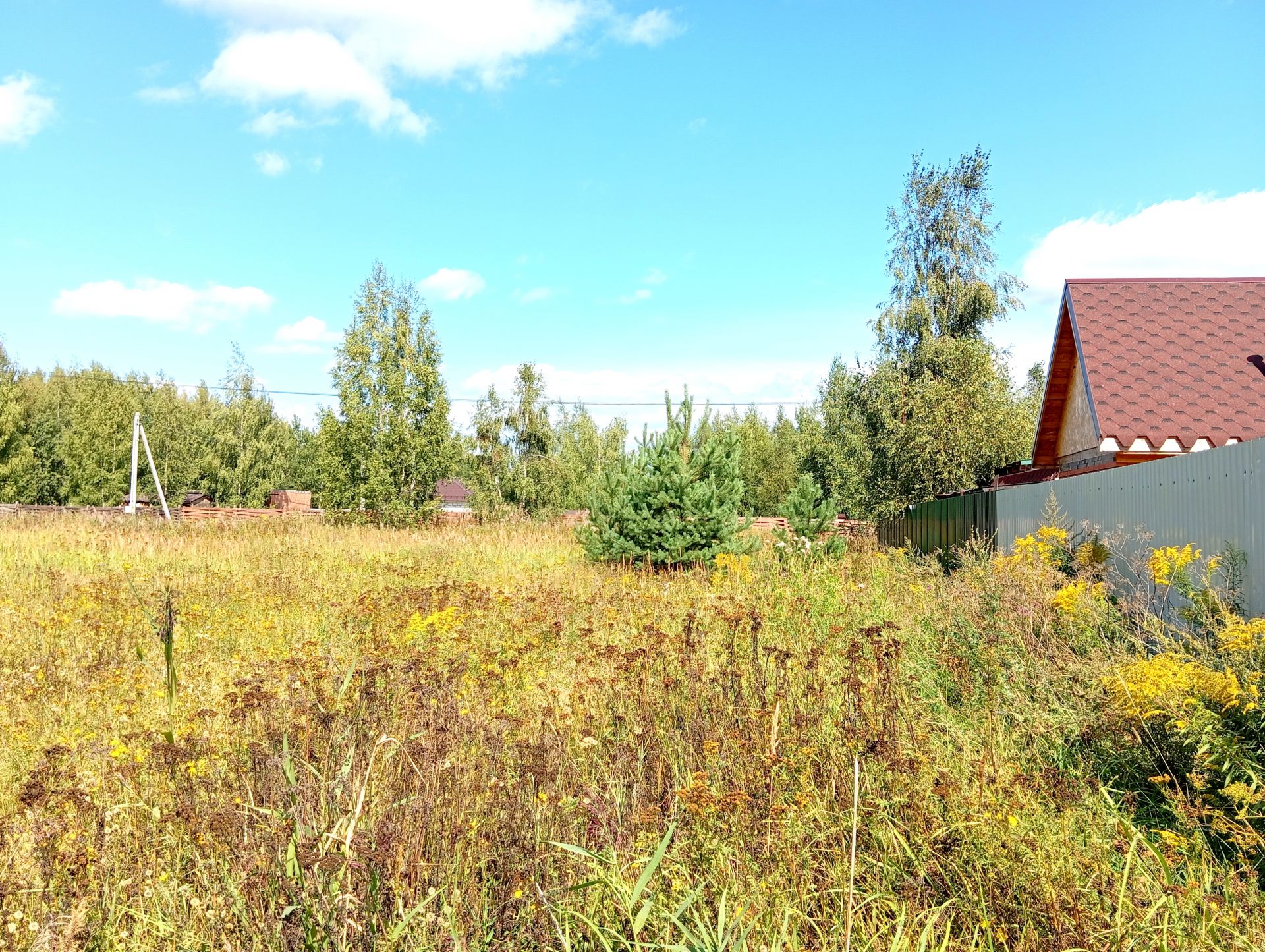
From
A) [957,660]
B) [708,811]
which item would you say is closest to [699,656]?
[957,660]

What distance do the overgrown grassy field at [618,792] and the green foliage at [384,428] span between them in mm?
14929

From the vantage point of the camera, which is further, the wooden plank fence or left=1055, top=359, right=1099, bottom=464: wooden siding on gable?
the wooden plank fence

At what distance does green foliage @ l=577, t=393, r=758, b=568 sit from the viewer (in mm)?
11891

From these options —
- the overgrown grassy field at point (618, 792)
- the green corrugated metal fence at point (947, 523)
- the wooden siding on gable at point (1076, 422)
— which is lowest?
the overgrown grassy field at point (618, 792)

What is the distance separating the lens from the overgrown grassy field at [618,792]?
8.14ft

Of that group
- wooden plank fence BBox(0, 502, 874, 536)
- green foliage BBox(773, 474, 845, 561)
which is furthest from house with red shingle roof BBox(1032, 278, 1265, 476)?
wooden plank fence BBox(0, 502, 874, 536)

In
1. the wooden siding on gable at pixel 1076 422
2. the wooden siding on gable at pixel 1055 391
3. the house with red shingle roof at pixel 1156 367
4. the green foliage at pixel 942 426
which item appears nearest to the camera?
the house with red shingle roof at pixel 1156 367

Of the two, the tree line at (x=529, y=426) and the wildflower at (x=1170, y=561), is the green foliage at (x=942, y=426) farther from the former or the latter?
the wildflower at (x=1170, y=561)

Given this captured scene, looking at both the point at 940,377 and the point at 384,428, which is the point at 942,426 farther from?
the point at 384,428

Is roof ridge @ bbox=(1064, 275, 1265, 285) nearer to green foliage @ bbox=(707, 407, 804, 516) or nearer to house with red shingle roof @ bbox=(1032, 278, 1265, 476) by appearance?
house with red shingle roof @ bbox=(1032, 278, 1265, 476)

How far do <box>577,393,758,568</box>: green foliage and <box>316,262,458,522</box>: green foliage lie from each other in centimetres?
1117

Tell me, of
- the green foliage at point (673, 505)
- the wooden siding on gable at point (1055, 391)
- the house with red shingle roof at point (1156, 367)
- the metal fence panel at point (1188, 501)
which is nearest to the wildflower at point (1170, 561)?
the metal fence panel at point (1188, 501)

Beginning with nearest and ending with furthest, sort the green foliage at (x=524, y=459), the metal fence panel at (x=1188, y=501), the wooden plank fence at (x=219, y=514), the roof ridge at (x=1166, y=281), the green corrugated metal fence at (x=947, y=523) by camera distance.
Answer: the metal fence panel at (x=1188, y=501), the green corrugated metal fence at (x=947, y=523), the roof ridge at (x=1166, y=281), the wooden plank fence at (x=219, y=514), the green foliage at (x=524, y=459)

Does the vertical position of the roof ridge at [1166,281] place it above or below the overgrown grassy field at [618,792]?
above
